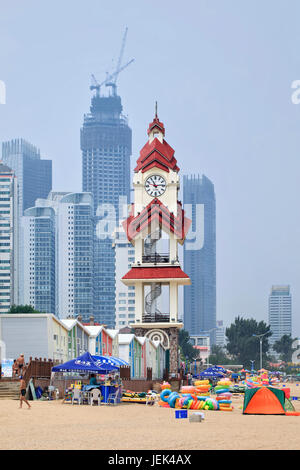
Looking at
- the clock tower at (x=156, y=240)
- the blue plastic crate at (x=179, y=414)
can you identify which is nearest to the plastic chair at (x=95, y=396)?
the blue plastic crate at (x=179, y=414)

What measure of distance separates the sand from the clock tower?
39247 millimetres

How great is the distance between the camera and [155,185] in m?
75.8

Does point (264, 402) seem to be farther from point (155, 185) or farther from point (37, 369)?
point (155, 185)

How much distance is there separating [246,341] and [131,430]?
15680 centimetres

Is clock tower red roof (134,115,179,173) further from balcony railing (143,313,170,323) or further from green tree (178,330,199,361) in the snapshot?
green tree (178,330,199,361)

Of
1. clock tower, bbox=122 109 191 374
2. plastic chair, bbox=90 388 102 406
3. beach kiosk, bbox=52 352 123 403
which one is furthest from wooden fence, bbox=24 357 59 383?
clock tower, bbox=122 109 191 374

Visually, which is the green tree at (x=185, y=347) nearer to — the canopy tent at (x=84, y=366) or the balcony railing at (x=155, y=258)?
the balcony railing at (x=155, y=258)

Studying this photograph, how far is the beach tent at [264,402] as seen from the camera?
114ft

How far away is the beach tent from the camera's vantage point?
→ 1363 inches

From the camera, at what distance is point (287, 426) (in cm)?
2747

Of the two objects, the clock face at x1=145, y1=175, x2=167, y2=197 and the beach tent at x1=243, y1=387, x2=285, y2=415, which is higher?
the clock face at x1=145, y1=175, x2=167, y2=197

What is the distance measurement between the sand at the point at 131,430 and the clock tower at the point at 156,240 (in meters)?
39.2
